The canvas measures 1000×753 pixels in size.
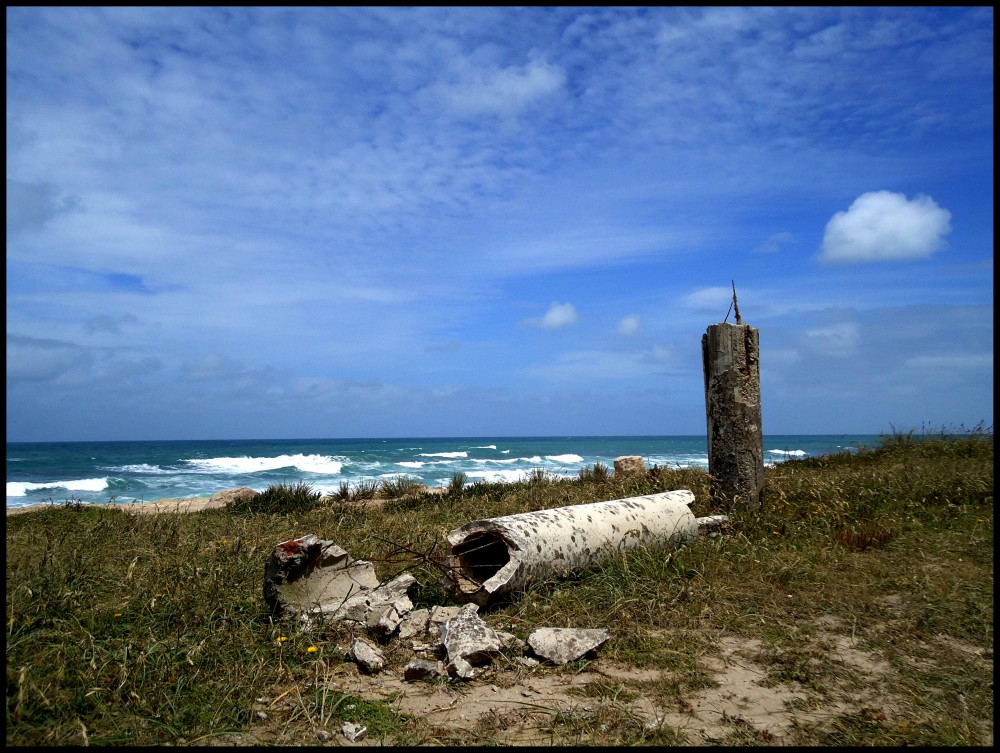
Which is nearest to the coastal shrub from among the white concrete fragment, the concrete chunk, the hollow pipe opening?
the hollow pipe opening

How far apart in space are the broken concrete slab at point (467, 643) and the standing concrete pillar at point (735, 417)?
451 centimetres

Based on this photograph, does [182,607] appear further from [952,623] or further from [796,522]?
[796,522]

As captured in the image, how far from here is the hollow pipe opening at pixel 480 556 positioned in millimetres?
5887

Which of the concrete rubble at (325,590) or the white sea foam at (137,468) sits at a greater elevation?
the concrete rubble at (325,590)

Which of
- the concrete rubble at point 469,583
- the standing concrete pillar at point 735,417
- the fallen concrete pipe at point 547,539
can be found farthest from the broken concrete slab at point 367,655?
the standing concrete pillar at point 735,417

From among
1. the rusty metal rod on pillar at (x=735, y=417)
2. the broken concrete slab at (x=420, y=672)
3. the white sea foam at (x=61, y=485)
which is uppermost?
the rusty metal rod on pillar at (x=735, y=417)

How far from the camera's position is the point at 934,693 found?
12.2 feet

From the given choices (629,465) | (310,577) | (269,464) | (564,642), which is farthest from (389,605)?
(269,464)

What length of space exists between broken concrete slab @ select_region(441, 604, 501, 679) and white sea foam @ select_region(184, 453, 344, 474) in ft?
108

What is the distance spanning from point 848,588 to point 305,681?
14.3 feet

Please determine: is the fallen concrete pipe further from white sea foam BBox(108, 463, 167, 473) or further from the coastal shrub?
white sea foam BBox(108, 463, 167, 473)

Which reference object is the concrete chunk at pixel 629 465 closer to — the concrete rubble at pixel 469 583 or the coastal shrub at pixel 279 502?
the coastal shrub at pixel 279 502

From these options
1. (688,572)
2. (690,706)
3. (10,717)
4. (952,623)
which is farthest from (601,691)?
(10,717)

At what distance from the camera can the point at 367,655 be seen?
4.25 m
